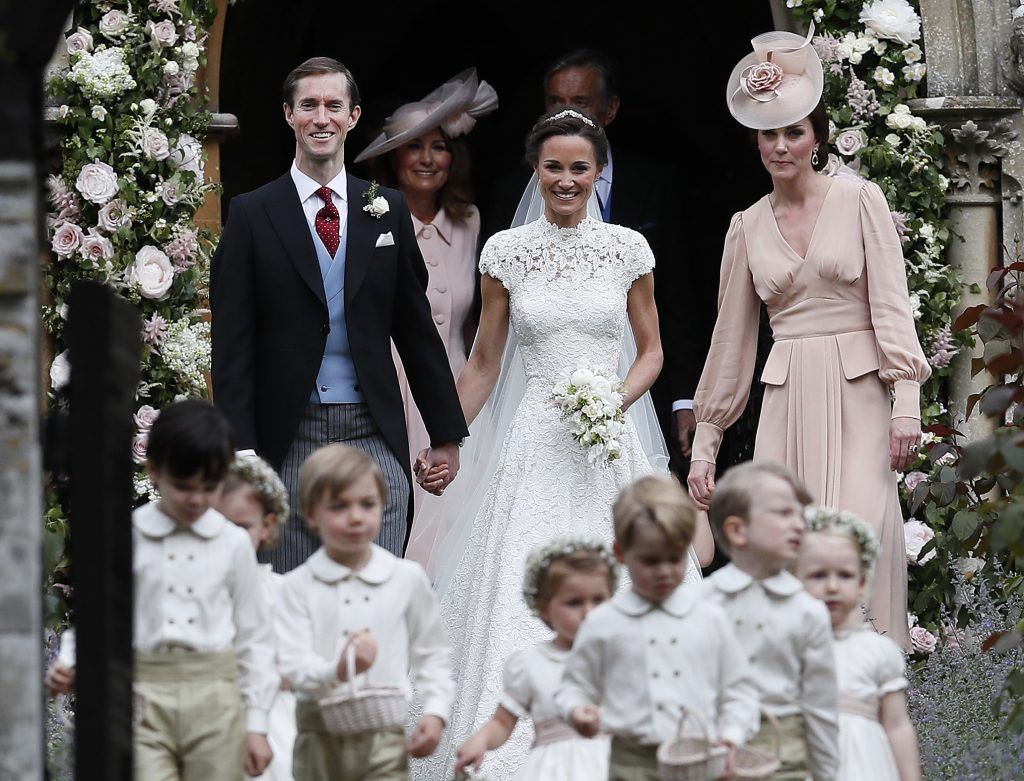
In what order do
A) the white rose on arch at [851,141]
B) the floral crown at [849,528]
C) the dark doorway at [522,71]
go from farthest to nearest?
Answer: the dark doorway at [522,71] < the white rose on arch at [851,141] < the floral crown at [849,528]

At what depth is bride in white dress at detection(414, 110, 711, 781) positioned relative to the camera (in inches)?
257

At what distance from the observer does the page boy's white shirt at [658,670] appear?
3920 mm

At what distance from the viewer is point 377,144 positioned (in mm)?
8156

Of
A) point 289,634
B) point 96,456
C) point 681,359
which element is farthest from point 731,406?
point 96,456

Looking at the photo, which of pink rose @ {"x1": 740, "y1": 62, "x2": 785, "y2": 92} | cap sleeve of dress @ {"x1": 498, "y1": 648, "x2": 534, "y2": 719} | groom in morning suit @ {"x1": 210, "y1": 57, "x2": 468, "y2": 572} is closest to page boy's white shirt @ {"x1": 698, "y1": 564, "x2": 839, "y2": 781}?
cap sleeve of dress @ {"x1": 498, "y1": 648, "x2": 534, "y2": 719}

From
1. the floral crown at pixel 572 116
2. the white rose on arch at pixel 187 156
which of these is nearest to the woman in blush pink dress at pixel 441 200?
the white rose on arch at pixel 187 156

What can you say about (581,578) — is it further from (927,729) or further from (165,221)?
(165,221)

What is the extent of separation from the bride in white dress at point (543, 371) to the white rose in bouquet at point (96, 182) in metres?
1.51

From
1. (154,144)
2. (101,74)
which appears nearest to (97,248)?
(154,144)

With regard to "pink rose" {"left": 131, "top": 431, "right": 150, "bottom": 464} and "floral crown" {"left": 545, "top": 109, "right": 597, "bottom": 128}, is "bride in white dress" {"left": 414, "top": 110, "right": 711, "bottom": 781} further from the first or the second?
"pink rose" {"left": 131, "top": 431, "right": 150, "bottom": 464}

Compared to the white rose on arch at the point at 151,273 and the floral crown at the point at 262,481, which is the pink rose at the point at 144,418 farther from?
the floral crown at the point at 262,481

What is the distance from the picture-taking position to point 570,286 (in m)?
6.67

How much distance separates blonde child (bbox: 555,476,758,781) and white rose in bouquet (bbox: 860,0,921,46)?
161 inches

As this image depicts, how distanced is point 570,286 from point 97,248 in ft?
6.08
